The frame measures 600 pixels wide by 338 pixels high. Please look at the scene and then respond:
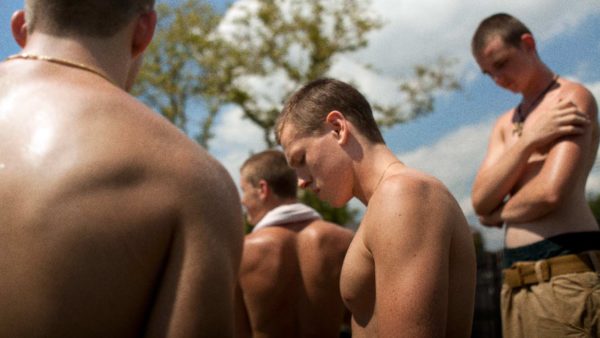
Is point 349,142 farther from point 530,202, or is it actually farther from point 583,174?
point 583,174

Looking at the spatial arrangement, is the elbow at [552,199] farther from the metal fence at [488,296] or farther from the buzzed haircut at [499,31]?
the metal fence at [488,296]

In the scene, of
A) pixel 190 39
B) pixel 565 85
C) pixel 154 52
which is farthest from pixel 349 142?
pixel 154 52

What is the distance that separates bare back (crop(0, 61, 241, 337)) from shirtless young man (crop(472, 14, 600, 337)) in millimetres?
2259

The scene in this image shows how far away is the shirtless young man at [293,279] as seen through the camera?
481cm

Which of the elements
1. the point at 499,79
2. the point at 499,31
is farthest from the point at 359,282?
the point at 499,31

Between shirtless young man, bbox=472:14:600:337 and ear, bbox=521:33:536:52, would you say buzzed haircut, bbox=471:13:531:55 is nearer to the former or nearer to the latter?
ear, bbox=521:33:536:52

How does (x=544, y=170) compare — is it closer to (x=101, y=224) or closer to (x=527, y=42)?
(x=527, y=42)

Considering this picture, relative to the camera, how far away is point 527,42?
379cm

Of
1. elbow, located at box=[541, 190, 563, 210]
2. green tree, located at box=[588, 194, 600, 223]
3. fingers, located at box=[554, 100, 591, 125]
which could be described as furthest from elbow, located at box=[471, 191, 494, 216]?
green tree, located at box=[588, 194, 600, 223]

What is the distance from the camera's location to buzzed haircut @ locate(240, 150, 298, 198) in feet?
17.4

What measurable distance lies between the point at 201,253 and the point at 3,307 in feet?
1.39

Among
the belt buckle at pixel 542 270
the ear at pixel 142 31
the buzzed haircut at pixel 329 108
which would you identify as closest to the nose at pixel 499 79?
the belt buckle at pixel 542 270

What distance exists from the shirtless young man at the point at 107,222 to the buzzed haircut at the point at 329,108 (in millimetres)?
1168

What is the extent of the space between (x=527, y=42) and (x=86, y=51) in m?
2.87
